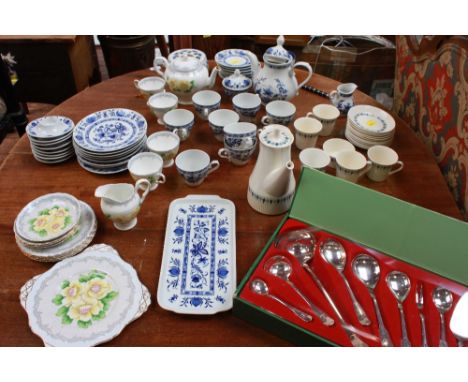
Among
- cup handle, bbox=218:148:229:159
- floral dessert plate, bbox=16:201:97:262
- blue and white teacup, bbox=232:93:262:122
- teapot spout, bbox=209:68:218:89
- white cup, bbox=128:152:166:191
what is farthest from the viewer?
teapot spout, bbox=209:68:218:89

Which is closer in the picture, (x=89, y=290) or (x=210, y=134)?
(x=89, y=290)

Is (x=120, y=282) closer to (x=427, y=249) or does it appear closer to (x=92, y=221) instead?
(x=92, y=221)

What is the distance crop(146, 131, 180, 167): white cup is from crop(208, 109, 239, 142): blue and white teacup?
121mm

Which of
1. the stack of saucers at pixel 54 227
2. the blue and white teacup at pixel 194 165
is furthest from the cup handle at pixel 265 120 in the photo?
the stack of saucers at pixel 54 227

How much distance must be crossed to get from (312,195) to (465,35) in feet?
2.01

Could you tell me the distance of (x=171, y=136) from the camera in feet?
3.58

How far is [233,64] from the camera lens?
139 cm

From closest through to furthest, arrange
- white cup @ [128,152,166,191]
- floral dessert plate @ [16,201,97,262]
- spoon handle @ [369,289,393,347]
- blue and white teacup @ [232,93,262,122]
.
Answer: spoon handle @ [369,289,393,347], floral dessert plate @ [16,201,97,262], white cup @ [128,152,166,191], blue and white teacup @ [232,93,262,122]

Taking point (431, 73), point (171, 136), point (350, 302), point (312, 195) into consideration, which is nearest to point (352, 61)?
point (431, 73)

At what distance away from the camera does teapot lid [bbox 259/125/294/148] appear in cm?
86

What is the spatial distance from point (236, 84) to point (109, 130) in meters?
0.44

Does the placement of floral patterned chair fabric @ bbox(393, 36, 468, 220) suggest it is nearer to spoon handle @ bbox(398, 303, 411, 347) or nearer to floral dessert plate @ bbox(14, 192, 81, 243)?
spoon handle @ bbox(398, 303, 411, 347)

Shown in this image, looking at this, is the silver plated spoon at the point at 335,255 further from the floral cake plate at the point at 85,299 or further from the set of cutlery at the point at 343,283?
the floral cake plate at the point at 85,299

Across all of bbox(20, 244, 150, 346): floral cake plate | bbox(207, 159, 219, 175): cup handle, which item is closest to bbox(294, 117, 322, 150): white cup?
bbox(207, 159, 219, 175): cup handle
